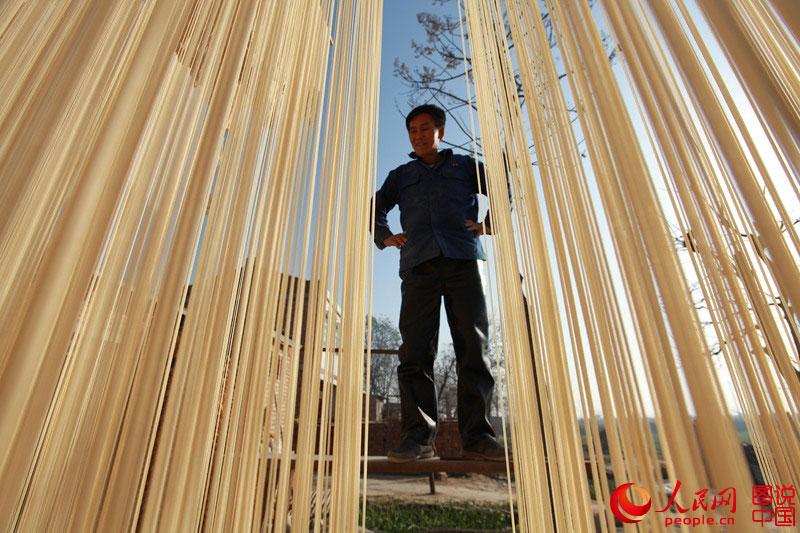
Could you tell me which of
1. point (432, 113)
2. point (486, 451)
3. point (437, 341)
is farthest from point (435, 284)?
point (432, 113)

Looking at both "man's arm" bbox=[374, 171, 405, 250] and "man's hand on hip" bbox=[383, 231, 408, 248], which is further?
"man's arm" bbox=[374, 171, 405, 250]

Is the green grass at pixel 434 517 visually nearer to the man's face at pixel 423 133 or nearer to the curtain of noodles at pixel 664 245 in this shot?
the man's face at pixel 423 133

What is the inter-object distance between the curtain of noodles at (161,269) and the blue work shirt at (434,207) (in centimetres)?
83

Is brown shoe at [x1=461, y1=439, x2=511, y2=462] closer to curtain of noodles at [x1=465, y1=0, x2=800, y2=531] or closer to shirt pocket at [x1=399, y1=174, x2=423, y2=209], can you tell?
curtain of noodles at [x1=465, y1=0, x2=800, y2=531]

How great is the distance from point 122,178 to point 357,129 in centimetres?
48

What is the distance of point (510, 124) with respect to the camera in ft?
2.65

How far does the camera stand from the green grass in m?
4.19

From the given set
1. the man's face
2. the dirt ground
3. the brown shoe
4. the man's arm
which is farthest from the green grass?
the man's face

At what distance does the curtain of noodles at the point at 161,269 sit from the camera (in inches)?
17.1

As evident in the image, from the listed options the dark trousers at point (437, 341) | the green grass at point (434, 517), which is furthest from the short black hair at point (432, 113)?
the green grass at point (434, 517)

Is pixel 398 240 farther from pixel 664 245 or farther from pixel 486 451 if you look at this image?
pixel 664 245

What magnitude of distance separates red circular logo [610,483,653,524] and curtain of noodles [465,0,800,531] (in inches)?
0.4

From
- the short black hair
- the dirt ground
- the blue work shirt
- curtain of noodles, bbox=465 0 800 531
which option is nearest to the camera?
curtain of noodles, bbox=465 0 800 531

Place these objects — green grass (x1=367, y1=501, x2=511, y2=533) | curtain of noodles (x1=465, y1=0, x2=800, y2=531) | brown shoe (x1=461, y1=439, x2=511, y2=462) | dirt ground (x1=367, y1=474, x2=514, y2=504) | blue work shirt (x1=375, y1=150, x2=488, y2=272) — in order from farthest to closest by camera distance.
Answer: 1. dirt ground (x1=367, y1=474, x2=514, y2=504)
2. green grass (x1=367, y1=501, x2=511, y2=533)
3. blue work shirt (x1=375, y1=150, x2=488, y2=272)
4. brown shoe (x1=461, y1=439, x2=511, y2=462)
5. curtain of noodles (x1=465, y1=0, x2=800, y2=531)
